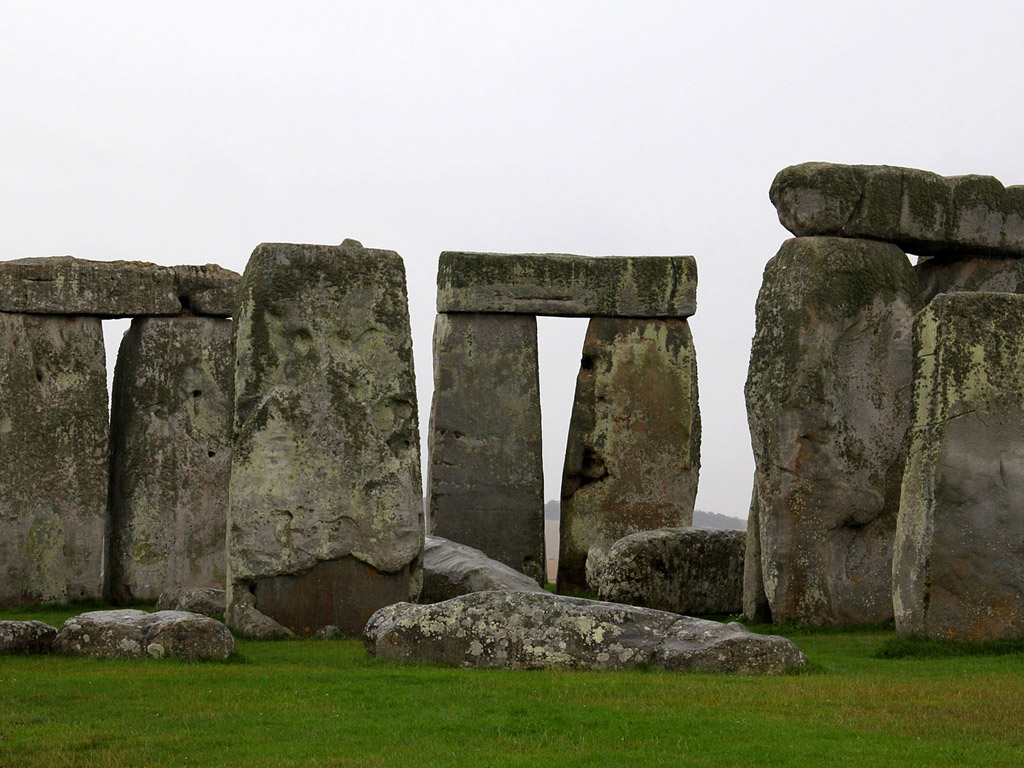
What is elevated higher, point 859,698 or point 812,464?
point 812,464

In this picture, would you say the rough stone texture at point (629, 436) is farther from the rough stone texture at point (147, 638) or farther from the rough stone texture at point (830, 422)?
the rough stone texture at point (147, 638)

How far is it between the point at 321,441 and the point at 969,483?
4632mm

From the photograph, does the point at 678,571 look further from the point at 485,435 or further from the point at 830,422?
the point at 485,435

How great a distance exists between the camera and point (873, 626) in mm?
14094

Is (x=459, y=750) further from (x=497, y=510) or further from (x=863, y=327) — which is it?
(x=497, y=510)

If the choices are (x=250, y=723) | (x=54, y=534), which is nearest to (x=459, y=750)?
(x=250, y=723)

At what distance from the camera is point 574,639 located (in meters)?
9.63

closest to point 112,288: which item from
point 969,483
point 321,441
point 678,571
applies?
point 321,441

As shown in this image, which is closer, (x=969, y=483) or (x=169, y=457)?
(x=969, y=483)

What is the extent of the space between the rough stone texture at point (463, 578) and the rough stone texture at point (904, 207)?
149 inches

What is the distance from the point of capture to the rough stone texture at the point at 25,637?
10.6m

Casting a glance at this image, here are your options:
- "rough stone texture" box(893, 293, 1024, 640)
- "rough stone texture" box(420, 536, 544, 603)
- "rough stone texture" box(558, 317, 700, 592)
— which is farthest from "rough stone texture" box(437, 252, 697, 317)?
"rough stone texture" box(893, 293, 1024, 640)

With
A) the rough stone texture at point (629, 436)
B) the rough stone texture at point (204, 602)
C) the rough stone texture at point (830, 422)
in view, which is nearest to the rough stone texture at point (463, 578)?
the rough stone texture at point (204, 602)

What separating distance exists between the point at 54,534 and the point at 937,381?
10.1m
